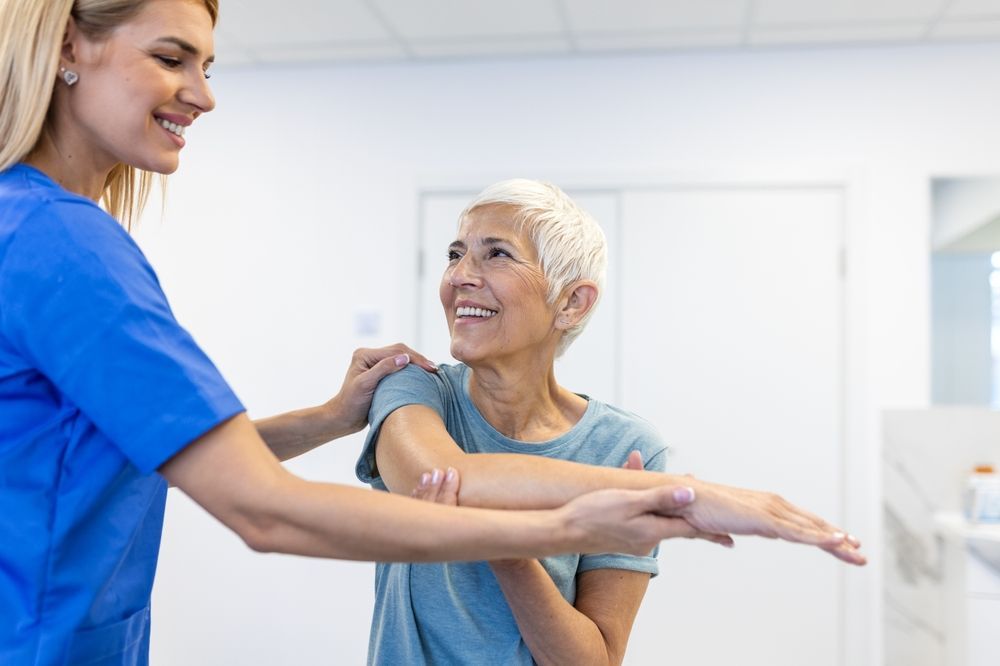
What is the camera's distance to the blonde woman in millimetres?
828

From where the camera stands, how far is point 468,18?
10.6 feet

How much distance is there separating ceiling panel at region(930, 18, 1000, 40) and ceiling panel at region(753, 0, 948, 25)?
0.38 feet

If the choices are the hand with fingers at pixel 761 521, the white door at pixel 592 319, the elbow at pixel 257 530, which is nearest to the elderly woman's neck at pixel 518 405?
the hand with fingers at pixel 761 521

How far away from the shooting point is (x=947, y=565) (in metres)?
3.09

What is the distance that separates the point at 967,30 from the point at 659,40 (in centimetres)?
109

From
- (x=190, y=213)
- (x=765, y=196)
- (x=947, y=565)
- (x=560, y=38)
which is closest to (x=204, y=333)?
(x=190, y=213)

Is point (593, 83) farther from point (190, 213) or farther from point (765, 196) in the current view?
point (190, 213)

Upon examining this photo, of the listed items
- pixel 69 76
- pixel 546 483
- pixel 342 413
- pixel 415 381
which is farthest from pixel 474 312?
pixel 69 76

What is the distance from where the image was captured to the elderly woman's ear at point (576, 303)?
4.67 ft

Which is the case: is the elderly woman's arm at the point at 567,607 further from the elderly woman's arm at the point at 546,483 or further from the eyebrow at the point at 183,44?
the eyebrow at the point at 183,44

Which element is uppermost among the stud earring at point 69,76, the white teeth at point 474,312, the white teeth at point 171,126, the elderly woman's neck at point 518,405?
the stud earring at point 69,76

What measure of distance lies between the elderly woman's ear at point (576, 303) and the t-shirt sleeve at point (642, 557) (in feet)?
0.73

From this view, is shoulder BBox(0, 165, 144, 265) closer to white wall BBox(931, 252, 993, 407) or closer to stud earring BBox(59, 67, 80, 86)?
stud earring BBox(59, 67, 80, 86)

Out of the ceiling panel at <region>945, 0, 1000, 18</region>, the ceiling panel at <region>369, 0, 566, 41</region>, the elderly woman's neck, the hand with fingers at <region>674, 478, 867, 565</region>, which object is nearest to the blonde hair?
the elderly woman's neck
